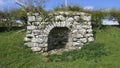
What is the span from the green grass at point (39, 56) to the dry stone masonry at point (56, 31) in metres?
0.59

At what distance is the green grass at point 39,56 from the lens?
42.2 feet

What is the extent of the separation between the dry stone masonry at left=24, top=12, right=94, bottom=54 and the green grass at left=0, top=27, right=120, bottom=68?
0.59 meters

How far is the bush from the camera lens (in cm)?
1376

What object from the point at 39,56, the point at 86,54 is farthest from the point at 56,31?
the point at 86,54

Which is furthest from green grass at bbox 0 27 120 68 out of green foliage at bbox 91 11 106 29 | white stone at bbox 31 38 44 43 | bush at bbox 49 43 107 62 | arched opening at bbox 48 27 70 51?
arched opening at bbox 48 27 70 51

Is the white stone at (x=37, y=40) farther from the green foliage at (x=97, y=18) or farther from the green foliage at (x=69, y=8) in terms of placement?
the green foliage at (x=97, y=18)

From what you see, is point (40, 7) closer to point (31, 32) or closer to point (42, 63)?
point (31, 32)

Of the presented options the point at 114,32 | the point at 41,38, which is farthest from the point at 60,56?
the point at 114,32

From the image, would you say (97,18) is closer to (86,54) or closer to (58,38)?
(58,38)

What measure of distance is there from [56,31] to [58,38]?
1.30 feet

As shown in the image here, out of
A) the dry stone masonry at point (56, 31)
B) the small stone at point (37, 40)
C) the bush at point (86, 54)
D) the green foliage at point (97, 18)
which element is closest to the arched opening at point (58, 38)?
the dry stone masonry at point (56, 31)

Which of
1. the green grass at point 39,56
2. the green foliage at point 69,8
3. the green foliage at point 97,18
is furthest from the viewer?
the green foliage at point 97,18

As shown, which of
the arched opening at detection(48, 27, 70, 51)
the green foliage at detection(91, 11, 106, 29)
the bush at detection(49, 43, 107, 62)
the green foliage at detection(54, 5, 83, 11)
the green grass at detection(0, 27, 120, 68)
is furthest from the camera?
the green foliage at detection(91, 11, 106, 29)

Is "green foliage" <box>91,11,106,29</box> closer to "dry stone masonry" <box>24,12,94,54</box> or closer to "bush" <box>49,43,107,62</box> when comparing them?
"dry stone masonry" <box>24,12,94,54</box>
